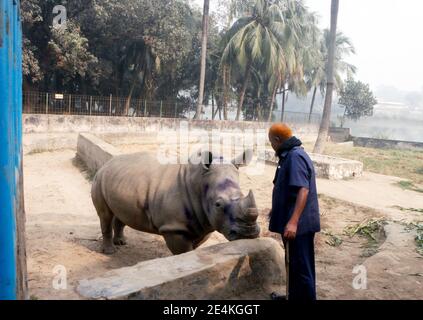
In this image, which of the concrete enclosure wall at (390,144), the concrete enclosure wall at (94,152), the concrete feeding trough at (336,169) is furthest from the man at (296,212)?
the concrete enclosure wall at (390,144)

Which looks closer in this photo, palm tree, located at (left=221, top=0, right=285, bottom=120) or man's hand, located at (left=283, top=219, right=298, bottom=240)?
man's hand, located at (left=283, top=219, right=298, bottom=240)

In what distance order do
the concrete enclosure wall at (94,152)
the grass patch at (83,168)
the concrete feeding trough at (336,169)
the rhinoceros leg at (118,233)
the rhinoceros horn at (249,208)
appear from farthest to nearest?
the concrete feeding trough at (336,169) → the grass patch at (83,168) → the concrete enclosure wall at (94,152) → the rhinoceros leg at (118,233) → the rhinoceros horn at (249,208)

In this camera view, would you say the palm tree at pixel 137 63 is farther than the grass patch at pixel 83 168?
Yes

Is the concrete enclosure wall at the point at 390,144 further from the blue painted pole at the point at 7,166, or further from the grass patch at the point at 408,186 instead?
the blue painted pole at the point at 7,166

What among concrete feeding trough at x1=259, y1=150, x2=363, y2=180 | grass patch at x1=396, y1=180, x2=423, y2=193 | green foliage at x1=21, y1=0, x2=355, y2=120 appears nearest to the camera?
grass patch at x1=396, y1=180, x2=423, y2=193

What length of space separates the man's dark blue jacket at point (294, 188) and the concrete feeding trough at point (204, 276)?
0.47m

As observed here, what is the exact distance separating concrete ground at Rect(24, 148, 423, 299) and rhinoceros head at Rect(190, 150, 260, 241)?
3.43 feet

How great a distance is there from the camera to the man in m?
3.35

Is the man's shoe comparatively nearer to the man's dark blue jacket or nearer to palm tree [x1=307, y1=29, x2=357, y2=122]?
the man's dark blue jacket

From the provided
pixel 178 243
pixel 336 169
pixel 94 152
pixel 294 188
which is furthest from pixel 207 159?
pixel 336 169

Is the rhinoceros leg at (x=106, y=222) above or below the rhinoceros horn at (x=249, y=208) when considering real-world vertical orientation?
below

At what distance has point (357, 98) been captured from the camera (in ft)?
140

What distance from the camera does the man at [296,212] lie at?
3.35 metres

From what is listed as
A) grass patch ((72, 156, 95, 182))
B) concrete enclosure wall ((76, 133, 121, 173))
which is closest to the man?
concrete enclosure wall ((76, 133, 121, 173))
